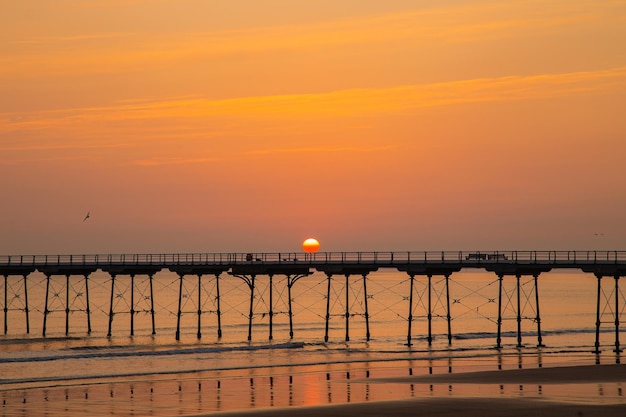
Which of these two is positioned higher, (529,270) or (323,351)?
(529,270)

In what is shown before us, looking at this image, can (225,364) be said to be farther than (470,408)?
Yes

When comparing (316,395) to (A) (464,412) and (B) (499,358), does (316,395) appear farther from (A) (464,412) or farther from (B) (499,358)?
(B) (499,358)

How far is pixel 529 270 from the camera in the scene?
63.8 metres

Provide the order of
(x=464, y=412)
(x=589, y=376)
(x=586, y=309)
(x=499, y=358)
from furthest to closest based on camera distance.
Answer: (x=586, y=309) → (x=499, y=358) → (x=589, y=376) → (x=464, y=412)

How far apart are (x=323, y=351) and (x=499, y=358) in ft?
40.6

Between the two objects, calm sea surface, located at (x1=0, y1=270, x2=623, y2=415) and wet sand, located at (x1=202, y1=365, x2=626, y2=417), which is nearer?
wet sand, located at (x1=202, y1=365, x2=626, y2=417)

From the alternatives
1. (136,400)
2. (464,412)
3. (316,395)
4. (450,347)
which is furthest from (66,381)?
(450,347)

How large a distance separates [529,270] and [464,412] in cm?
3296

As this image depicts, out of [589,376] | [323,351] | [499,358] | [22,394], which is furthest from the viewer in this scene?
[323,351]

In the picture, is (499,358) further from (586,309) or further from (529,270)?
(586,309)

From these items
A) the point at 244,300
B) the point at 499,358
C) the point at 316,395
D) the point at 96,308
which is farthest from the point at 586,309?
the point at 316,395

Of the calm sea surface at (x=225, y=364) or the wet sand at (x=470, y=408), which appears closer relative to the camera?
the wet sand at (x=470, y=408)

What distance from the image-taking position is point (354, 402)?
114 ft

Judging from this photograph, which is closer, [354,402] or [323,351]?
[354,402]
